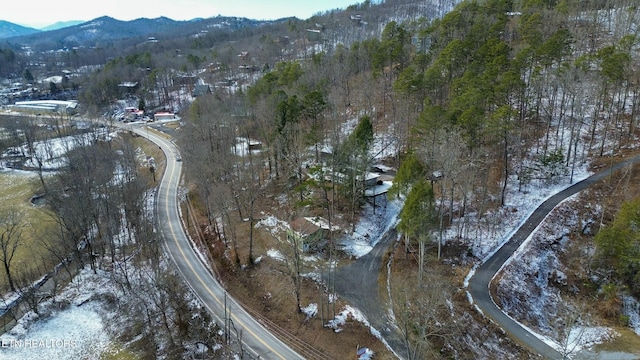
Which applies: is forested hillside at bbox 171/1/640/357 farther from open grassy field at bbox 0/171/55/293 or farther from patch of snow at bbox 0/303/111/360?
open grassy field at bbox 0/171/55/293

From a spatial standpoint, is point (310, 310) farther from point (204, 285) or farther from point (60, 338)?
point (60, 338)

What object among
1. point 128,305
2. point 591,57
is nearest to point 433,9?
point 591,57

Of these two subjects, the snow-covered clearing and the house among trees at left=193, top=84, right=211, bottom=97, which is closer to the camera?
the snow-covered clearing

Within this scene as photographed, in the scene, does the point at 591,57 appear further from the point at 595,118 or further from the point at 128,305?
the point at 128,305

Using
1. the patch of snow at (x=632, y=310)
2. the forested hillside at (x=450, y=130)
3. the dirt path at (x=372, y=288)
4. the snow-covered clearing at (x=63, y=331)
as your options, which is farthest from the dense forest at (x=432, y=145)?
the snow-covered clearing at (x=63, y=331)

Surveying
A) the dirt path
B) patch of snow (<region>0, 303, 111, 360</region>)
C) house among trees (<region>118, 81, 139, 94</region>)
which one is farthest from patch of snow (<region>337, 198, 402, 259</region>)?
house among trees (<region>118, 81, 139, 94</region>)

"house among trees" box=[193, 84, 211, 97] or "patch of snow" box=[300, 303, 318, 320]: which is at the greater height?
"house among trees" box=[193, 84, 211, 97]
